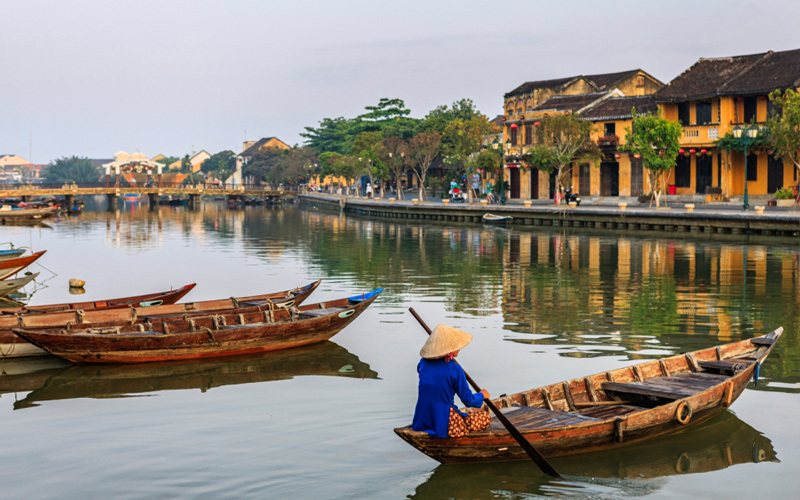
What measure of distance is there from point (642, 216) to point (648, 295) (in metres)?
24.9

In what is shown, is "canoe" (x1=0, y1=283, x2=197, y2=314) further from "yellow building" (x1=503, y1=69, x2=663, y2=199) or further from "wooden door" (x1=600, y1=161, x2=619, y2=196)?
"wooden door" (x1=600, y1=161, x2=619, y2=196)

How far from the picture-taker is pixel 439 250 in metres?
42.2

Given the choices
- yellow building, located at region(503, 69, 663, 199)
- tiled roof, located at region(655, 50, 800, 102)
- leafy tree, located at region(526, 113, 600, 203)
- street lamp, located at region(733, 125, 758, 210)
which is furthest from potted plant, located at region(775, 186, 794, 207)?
leafy tree, located at region(526, 113, 600, 203)

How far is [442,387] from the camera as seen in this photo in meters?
9.84

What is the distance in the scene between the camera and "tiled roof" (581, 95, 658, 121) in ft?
204

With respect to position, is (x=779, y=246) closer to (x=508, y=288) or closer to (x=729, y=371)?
(x=508, y=288)

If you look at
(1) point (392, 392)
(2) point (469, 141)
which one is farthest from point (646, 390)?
(2) point (469, 141)

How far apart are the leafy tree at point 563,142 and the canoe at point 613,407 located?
154 feet

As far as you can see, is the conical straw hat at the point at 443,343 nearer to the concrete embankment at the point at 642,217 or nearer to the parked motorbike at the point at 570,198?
the concrete embankment at the point at 642,217

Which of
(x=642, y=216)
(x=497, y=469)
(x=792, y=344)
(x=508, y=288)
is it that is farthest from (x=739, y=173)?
(x=497, y=469)

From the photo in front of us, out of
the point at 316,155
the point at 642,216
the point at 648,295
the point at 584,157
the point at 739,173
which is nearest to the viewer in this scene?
the point at 648,295

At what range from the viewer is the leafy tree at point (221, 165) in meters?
169

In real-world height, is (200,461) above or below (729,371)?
below

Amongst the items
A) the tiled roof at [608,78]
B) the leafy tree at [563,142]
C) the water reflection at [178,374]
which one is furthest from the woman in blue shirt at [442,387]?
the tiled roof at [608,78]
